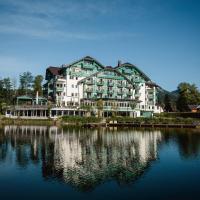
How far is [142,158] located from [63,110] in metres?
49.8

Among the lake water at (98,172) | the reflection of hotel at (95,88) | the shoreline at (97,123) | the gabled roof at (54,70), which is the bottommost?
the lake water at (98,172)

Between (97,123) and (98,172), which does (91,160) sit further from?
(97,123)

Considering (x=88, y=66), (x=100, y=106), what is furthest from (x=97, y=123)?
(x=88, y=66)

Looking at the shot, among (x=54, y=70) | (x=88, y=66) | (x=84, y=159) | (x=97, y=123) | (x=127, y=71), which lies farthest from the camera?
(x=127, y=71)

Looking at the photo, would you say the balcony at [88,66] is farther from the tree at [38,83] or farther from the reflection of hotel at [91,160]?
the reflection of hotel at [91,160]

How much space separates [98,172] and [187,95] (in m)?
81.3

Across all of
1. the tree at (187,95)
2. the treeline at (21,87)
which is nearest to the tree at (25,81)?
the treeline at (21,87)

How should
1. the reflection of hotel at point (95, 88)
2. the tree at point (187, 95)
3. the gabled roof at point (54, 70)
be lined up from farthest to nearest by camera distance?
1. the tree at point (187, 95)
2. the gabled roof at point (54, 70)
3. the reflection of hotel at point (95, 88)

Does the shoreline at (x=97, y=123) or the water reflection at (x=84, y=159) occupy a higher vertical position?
the shoreline at (x=97, y=123)

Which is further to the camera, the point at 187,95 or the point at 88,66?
the point at 187,95

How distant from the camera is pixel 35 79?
4417 inches

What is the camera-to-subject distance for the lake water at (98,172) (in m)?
17.5

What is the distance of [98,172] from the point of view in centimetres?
2216

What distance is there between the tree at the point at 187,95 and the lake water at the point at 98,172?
64.5 metres
